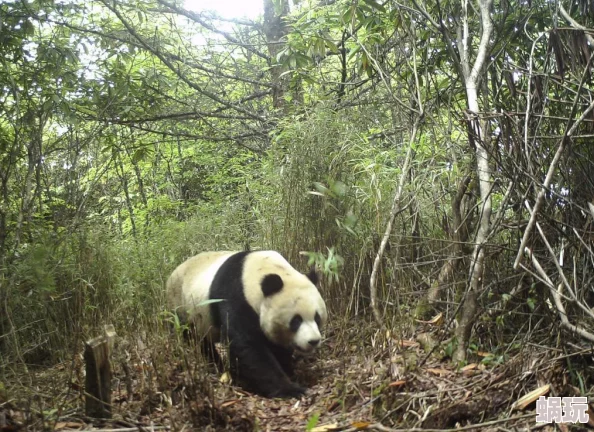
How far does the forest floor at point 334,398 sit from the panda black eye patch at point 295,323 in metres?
0.45

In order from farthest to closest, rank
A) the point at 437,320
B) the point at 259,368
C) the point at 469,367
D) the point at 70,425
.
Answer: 1. the point at 437,320
2. the point at 259,368
3. the point at 469,367
4. the point at 70,425

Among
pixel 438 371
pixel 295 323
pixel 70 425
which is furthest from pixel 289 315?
pixel 70 425

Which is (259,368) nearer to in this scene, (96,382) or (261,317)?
(261,317)

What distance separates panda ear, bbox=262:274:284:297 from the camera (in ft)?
13.7

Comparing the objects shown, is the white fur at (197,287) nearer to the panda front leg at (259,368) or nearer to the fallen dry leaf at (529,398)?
the panda front leg at (259,368)

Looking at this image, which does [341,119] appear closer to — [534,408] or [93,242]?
[93,242]

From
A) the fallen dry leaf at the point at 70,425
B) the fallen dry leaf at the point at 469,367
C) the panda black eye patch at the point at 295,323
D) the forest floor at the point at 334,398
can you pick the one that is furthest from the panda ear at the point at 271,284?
the fallen dry leaf at the point at 70,425

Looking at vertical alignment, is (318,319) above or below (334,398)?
above

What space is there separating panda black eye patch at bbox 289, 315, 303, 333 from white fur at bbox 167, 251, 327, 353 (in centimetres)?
2

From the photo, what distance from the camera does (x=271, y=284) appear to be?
13.8 feet

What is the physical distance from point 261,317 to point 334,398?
924mm

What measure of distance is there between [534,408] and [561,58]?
215 cm

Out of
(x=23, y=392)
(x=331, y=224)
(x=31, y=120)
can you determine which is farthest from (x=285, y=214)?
(x=23, y=392)

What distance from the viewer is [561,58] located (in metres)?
3.59
